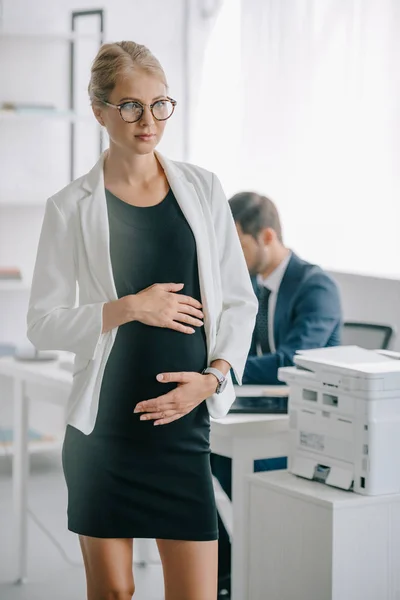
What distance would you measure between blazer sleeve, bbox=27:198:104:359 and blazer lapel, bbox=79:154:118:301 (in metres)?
0.04

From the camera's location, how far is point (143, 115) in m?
1.72

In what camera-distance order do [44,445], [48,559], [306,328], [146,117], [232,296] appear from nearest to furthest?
[146,117] < [232,296] < [306,328] < [48,559] < [44,445]

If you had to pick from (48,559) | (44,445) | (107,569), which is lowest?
(48,559)

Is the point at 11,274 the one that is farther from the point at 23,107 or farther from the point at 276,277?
the point at 276,277

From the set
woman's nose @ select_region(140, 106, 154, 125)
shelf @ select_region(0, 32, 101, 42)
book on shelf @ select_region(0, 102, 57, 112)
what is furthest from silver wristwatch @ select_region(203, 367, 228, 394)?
shelf @ select_region(0, 32, 101, 42)

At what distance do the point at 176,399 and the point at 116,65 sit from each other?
61 cm

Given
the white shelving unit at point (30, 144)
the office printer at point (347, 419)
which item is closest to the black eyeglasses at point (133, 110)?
the office printer at point (347, 419)

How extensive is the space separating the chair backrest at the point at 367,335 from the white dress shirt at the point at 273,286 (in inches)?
14.5

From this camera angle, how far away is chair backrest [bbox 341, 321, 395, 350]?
3246 mm

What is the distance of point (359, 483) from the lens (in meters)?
2.40

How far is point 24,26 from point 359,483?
341 cm

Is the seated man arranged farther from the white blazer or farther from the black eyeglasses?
the black eyeglasses

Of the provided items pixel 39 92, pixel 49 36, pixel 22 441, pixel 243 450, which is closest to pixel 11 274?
pixel 39 92

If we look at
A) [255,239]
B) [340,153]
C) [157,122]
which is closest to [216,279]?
[157,122]
